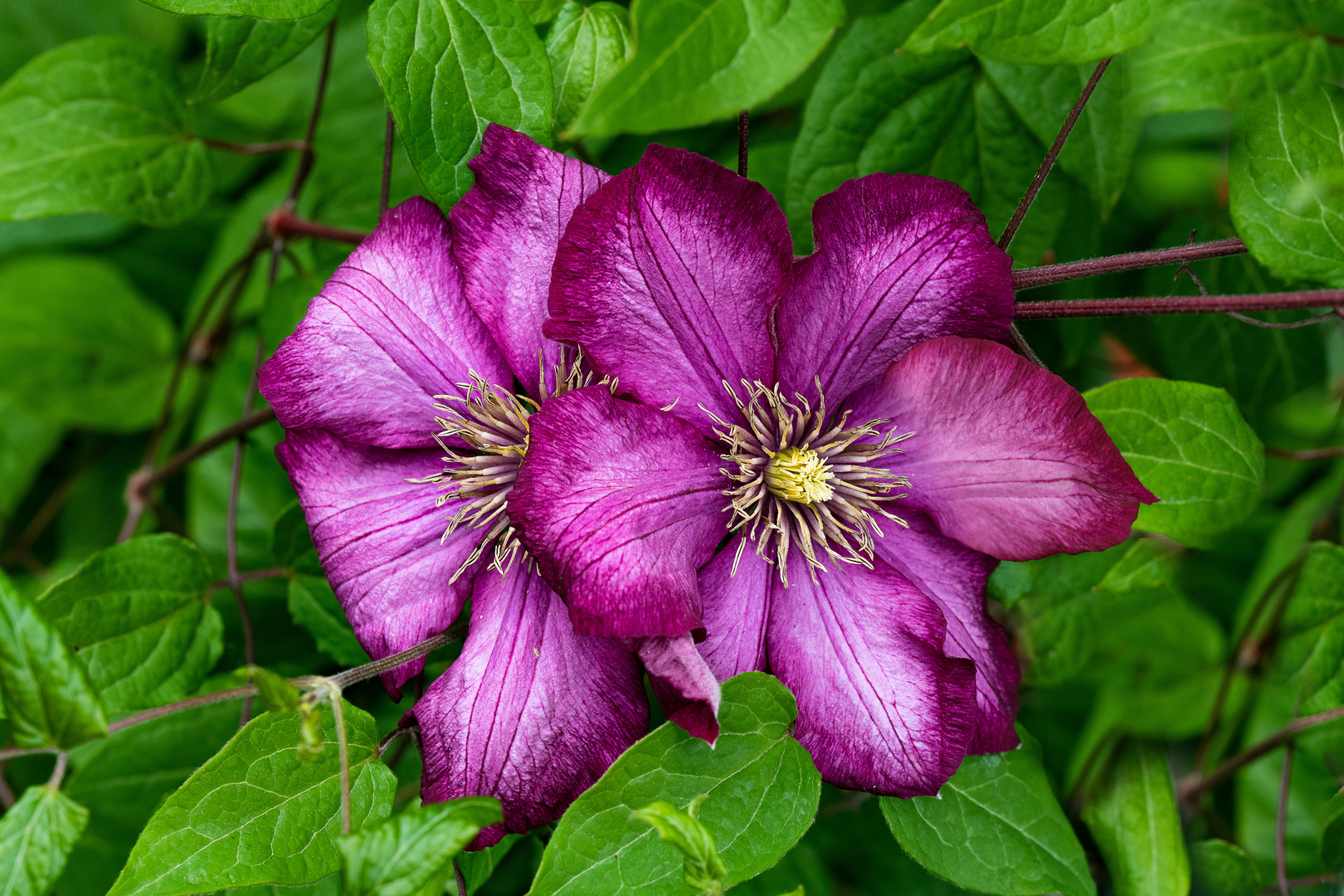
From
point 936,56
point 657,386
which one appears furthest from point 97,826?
point 936,56

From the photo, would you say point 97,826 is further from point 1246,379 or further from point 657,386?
point 1246,379

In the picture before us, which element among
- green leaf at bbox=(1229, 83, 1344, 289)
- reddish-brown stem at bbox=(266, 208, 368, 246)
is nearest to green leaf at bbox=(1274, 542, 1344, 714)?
green leaf at bbox=(1229, 83, 1344, 289)

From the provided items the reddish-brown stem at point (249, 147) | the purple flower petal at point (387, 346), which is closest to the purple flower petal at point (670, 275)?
the purple flower petal at point (387, 346)

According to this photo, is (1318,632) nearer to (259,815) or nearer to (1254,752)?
(1254,752)

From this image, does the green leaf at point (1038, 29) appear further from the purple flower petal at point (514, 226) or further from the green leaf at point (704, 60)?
the purple flower petal at point (514, 226)

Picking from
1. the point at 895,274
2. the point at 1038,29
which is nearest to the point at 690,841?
the point at 895,274

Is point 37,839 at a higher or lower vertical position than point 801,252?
lower
